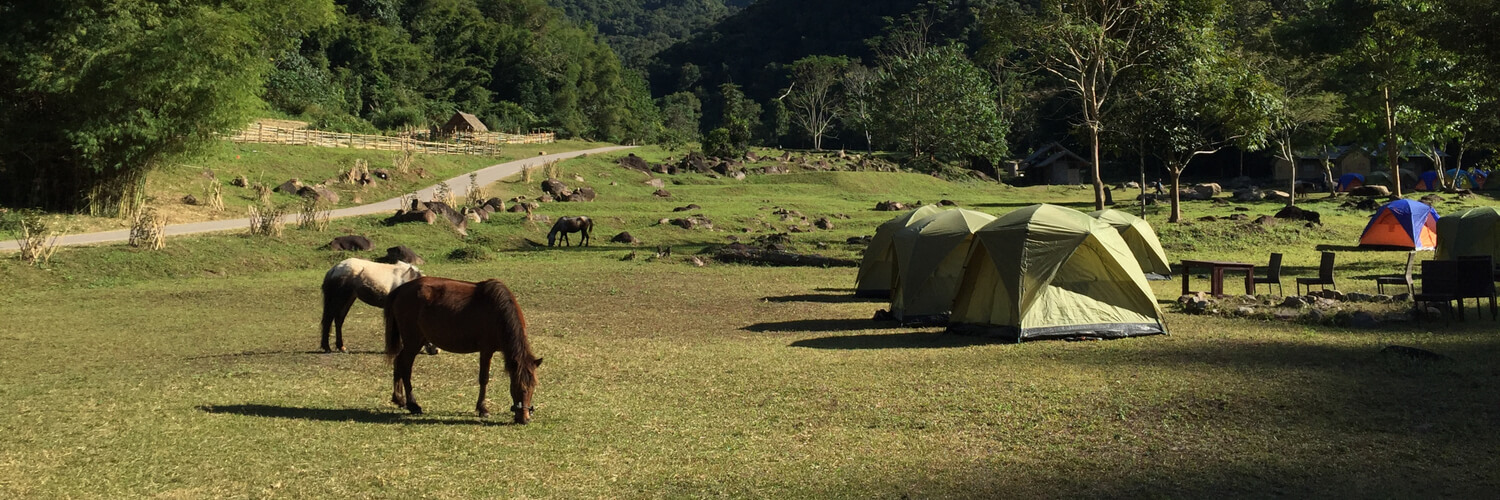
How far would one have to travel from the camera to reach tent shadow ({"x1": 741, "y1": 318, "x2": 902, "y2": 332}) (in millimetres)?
16703

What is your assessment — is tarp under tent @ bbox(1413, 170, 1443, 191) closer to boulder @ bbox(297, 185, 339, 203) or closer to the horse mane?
boulder @ bbox(297, 185, 339, 203)

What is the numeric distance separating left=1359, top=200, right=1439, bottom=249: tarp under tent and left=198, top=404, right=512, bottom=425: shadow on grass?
27.1m

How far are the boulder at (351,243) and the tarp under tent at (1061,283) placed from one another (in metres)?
17.8

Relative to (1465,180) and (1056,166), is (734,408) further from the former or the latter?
(1056,166)

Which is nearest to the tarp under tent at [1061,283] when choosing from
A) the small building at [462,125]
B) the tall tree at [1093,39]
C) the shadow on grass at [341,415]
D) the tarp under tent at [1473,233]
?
the shadow on grass at [341,415]

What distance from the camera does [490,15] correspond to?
387 feet

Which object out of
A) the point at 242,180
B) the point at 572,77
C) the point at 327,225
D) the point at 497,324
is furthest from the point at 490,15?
the point at 497,324

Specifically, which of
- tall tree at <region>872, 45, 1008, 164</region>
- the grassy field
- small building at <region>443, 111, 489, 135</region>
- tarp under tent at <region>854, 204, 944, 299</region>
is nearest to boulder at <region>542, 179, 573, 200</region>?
the grassy field

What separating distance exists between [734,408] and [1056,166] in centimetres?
6797

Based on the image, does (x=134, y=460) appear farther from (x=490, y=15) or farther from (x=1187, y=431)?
(x=490, y=15)

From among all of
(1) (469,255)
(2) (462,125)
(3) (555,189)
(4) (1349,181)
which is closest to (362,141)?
(3) (555,189)

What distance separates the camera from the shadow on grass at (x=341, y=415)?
9.87 m

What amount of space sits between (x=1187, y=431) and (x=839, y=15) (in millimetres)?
144461

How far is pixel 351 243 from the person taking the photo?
2741 centimetres
